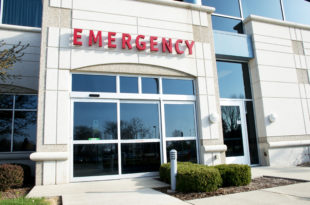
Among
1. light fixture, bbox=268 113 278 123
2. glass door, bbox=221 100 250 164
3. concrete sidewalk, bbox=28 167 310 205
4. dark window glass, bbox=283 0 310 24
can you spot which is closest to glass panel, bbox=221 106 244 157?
glass door, bbox=221 100 250 164

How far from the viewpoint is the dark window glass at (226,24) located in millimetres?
11297

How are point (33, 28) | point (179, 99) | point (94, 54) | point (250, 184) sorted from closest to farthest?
point (250, 184) < point (94, 54) < point (179, 99) < point (33, 28)

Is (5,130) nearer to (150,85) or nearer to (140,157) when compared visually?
(140,157)

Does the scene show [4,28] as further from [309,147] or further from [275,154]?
[309,147]

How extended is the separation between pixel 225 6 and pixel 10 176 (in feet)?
35.7

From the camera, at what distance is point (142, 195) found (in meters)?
5.57

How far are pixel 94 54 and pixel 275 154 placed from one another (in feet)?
26.8

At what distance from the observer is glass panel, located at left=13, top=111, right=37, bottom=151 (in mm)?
9203

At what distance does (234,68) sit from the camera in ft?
37.2

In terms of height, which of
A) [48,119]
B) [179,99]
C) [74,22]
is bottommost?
[48,119]

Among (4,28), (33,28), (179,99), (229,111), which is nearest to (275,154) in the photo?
(229,111)

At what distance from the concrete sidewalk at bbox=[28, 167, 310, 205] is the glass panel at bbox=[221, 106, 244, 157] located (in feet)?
11.3

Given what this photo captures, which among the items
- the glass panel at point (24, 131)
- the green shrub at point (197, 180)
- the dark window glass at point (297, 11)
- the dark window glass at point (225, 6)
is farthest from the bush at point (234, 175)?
the dark window glass at point (297, 11)

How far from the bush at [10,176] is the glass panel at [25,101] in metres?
→ 3.16
